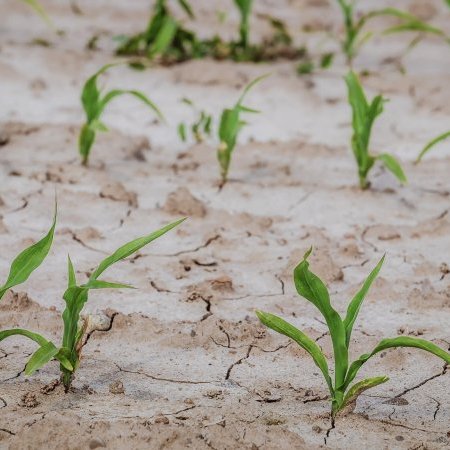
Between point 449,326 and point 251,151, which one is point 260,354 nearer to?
point 449,326

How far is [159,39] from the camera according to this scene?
161 inches

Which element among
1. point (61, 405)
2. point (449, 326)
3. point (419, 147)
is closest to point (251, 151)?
point (419, 147)

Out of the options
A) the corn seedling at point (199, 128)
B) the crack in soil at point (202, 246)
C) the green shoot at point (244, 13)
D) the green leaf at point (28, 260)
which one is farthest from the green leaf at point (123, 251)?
the green shoot at point (244, 13)

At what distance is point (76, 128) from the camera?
141 inches

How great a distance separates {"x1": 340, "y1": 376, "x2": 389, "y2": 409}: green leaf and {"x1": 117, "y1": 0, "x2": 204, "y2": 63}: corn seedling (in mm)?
2623

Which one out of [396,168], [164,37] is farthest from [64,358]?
[164,37]

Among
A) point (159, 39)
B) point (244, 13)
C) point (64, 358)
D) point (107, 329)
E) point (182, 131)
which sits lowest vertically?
point (107, 329)

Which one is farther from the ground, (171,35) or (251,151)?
(171,35)

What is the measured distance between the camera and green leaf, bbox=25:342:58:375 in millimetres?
1776

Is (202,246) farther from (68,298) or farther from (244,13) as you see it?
(244,13)

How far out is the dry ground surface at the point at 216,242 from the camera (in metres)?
1.84

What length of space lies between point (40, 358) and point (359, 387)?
68cm

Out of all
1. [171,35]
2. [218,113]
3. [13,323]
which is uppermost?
[171,35]

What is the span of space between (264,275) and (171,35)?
6.12 feet
